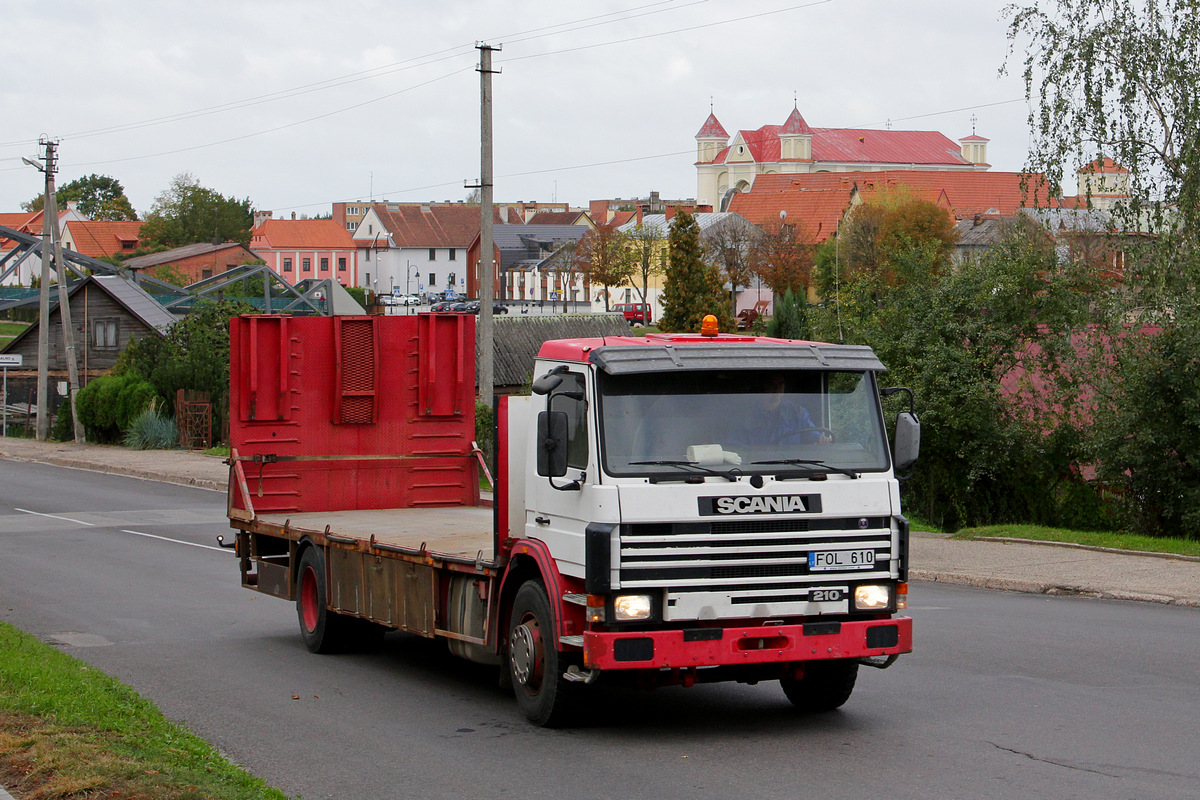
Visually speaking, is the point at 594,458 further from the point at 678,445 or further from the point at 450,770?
the point at 450,770

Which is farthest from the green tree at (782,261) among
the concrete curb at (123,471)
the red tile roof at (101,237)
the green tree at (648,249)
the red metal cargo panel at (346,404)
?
the red metal cargo panel at (346,404)

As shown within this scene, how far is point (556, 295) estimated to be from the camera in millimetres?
127375

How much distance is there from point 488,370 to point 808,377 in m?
20.3

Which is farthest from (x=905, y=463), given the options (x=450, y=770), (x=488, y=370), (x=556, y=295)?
(x=556, y=295)

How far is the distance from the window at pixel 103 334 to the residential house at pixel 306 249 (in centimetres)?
9121

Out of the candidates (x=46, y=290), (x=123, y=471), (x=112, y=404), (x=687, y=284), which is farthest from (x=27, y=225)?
(x=123, y=471)

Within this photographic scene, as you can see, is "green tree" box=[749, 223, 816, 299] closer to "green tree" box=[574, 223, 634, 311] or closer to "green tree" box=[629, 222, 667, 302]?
"green tree" box=[629, 222, 667, 302]

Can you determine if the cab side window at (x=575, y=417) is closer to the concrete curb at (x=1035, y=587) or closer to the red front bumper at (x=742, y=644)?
the red front bumper at (x=742, y=644)

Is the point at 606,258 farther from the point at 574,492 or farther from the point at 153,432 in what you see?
the point at 574,492

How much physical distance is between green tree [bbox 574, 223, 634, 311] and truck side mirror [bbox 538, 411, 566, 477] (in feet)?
307

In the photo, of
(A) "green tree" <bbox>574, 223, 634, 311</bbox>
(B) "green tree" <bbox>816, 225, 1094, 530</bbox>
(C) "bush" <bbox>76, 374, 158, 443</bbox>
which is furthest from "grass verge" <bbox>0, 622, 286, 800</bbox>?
(A) "green tree" <bbox>574, 223, 634, 311</bbox>

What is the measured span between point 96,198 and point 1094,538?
180m

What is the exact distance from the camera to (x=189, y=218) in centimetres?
13438

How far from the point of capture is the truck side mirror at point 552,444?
802 centimetres
